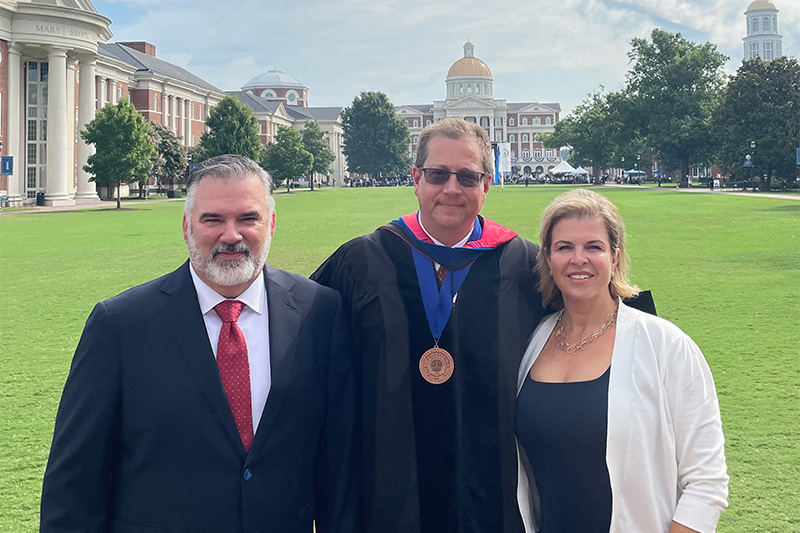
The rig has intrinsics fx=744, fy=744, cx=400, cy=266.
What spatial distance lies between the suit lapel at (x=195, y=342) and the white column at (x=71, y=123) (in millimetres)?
50763

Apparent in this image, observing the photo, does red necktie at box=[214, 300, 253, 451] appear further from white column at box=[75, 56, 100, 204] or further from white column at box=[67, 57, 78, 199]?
white column at box=[75, 56, 100, 204]

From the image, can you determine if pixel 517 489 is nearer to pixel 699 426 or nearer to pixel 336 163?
pixel 699 426

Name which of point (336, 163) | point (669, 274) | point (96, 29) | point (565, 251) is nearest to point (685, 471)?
point (565, 251)

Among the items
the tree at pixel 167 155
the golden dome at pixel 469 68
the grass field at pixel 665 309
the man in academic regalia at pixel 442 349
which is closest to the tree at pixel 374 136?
the golden dome at pixel 469 68

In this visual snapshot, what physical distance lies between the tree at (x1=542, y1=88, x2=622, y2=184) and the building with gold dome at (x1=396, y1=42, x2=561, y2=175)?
4782 cm

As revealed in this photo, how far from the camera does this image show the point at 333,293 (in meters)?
3.02

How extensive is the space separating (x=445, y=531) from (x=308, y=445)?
0.89m

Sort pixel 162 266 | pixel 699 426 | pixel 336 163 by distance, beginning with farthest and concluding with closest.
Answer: pixel 336 163 < pixel 162 266 < pixel 699 426

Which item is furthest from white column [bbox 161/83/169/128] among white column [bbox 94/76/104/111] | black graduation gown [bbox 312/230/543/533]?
black graduation gown [bbox 312/230/543/533]

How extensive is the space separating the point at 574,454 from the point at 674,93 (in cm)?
7424

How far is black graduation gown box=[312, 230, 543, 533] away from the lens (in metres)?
3.11

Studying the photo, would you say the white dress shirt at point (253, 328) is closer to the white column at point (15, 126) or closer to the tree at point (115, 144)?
the tree at point (115, 144)

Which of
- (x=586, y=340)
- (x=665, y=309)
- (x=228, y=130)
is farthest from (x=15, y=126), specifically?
(x=586, y=340)

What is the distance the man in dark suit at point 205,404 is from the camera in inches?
99.7
